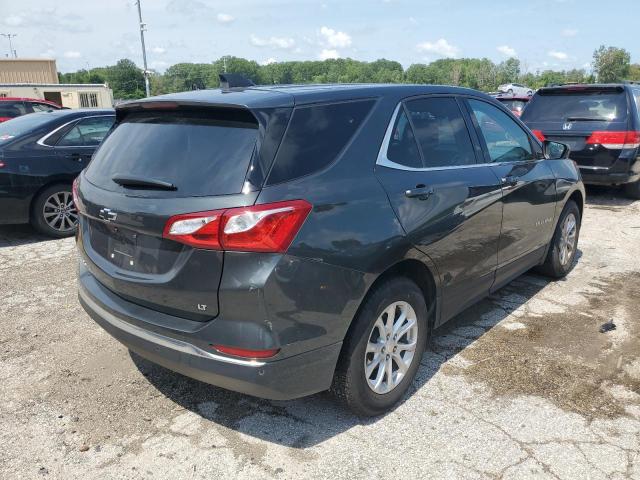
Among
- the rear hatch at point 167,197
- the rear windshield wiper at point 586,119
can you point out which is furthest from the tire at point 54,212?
the rear windshield wiper at point 586,119

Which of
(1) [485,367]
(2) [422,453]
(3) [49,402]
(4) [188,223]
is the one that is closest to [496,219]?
(1) [485,367]

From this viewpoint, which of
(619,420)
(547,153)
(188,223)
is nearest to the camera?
(188,223)

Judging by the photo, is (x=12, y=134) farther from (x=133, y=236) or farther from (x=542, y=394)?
(x=542, y=394)

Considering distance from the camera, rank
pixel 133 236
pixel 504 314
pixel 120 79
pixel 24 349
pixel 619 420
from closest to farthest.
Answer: pixel 133 236 → pixel 619 420 → pixel 24 349 → pixel 504 314 → pixel 120 79

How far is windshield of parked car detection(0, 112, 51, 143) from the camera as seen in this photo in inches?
259

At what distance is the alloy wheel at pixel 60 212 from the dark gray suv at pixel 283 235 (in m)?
3.84

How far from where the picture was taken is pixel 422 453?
2736 mm

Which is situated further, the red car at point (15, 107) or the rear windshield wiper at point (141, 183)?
the red car at point (15, 107)

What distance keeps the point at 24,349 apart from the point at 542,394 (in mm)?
3462

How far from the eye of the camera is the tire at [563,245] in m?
5.02

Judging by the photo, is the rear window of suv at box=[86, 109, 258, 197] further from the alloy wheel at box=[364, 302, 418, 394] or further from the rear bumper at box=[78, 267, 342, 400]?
the alloy wheel at box=[364, 302, 418, 394]

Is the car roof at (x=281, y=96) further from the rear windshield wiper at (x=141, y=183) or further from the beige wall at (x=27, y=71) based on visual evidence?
the beige wall at (x=27, y=71)

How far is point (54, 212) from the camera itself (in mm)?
6730

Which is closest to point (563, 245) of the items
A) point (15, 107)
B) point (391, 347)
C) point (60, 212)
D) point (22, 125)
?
point (391, 347)
